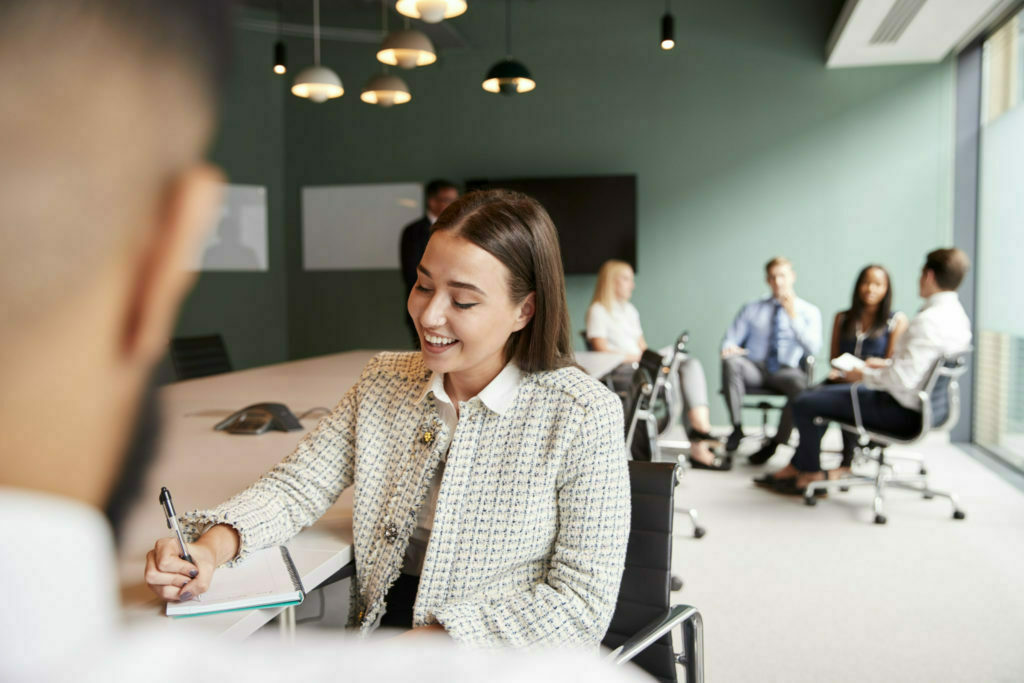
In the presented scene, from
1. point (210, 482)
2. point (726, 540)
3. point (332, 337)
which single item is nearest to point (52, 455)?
point (210, 482)

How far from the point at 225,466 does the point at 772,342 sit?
13.0 ft

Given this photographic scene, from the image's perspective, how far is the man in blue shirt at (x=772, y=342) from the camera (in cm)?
482

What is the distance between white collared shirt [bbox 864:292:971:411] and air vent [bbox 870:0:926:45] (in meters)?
1.83

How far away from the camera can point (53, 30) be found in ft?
0.63

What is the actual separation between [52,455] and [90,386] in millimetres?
20

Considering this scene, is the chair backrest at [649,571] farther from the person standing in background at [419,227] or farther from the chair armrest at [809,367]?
the chair armrest at [809,367]

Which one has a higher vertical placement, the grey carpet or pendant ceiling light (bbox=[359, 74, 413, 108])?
pendant ceiling light (bbox=[359, 74, 413, 108])

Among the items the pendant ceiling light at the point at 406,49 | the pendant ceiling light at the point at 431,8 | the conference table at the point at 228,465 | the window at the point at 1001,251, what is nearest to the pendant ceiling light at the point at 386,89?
the pendant ceiling light at the point at 406,49

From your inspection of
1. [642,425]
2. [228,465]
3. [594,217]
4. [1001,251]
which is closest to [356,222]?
[594,217]

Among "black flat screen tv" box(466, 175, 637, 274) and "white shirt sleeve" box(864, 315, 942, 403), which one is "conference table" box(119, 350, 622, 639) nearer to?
"white shirt sleeve" box(864, 315, 942, 403)

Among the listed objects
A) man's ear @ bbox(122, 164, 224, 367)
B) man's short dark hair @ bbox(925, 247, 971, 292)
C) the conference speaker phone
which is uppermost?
man's short dark hair @ bbox(925, 247, 971, 292)

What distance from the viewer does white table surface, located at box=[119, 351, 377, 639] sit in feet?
0.74

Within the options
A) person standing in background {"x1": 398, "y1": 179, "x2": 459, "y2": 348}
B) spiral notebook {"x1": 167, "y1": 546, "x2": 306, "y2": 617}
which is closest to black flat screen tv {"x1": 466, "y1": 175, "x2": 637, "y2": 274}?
person standing in background {"x1": 398, "y1": 179, "x2": 459, "y2": 348}

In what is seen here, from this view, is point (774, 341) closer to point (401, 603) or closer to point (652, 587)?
point (652, 587)
